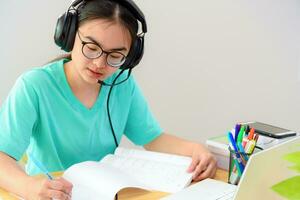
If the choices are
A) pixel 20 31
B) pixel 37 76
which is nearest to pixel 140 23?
pixel 37 76

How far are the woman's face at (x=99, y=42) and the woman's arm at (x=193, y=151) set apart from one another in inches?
12.7

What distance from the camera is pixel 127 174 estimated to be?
95 centimetres

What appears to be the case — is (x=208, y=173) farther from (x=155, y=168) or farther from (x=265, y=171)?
(x=265, y=171)

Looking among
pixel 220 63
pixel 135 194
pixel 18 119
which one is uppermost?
pixel 220 63

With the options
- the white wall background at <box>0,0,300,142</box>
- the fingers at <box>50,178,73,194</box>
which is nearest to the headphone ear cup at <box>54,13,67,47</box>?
the fingers at <box>50,178,73,194</box>

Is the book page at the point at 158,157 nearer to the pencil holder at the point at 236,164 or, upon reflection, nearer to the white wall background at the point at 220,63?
the pencil holder at the point at 236,164

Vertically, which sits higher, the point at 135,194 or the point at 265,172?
the point at 265,172

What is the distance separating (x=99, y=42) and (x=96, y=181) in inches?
13.8

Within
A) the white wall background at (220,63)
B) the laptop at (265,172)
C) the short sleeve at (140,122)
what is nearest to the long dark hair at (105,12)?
the short sleeve at (140,122)

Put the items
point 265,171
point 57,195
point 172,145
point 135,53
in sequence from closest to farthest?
point 265,171
point 57,195
point 135,53
point 172,145

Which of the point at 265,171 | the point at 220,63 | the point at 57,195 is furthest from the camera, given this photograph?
the point at 220,63

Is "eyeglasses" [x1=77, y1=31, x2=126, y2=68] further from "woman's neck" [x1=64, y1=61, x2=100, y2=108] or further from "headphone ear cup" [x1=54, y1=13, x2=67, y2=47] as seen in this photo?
"woman's neck" [x1=64, y1=61, x2=100, y2=108]

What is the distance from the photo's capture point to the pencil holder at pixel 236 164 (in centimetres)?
90

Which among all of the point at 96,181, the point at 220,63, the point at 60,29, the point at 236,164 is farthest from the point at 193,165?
the point at 220,63
